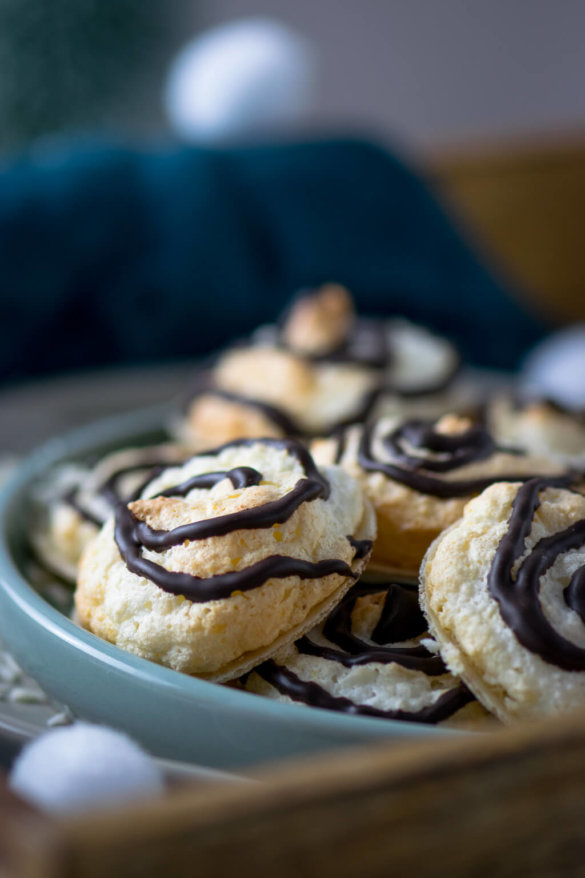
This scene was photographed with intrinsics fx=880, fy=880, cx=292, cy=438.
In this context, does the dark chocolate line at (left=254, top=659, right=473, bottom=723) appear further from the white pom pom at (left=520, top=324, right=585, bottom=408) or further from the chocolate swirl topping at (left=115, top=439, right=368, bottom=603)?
the white pom pom at (left=520, top=324, right=585, bottom=408)

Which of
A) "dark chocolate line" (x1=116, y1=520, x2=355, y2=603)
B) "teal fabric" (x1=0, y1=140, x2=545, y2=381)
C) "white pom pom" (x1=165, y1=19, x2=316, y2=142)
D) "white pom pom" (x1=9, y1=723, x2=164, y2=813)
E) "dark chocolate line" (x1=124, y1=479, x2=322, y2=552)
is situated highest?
"white pom pom" (x1=165, y1=19, x2=316, y2=142)

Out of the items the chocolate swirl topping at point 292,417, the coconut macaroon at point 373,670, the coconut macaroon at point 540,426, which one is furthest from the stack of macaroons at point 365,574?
the chocolate swirl topping at point 292,417

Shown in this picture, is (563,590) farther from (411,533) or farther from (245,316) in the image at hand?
(245,316)

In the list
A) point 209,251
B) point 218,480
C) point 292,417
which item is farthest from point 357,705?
point 209,251

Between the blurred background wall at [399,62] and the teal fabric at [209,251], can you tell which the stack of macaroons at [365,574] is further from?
the blurred background wall at [399,62]

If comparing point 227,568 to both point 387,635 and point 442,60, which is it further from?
point 442,60

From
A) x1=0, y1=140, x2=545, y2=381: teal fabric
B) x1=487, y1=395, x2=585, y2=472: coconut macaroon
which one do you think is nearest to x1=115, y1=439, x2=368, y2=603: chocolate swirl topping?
x1=487, y1=395, x2=585, y2=472: coconut macaroon
